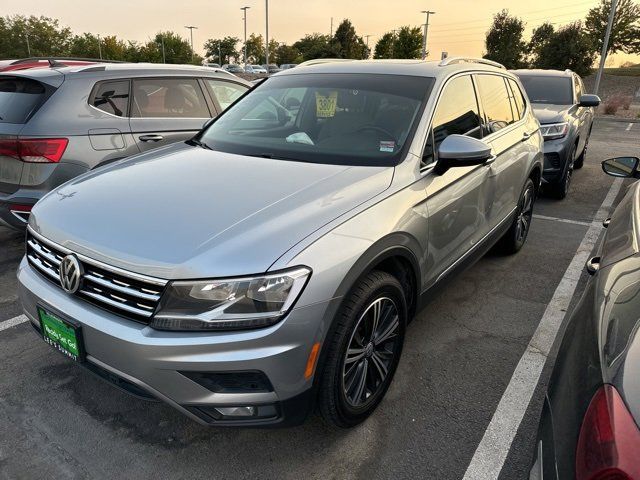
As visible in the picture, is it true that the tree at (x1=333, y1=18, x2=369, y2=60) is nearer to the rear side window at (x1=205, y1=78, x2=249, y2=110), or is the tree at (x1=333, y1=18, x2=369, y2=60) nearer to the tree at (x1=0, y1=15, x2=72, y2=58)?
the tree at (x1=0, y1=15, x2=72, y2=58)

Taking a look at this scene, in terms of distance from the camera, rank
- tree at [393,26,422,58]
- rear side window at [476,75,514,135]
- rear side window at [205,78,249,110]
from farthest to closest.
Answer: tree at [393,26,422,58]
rear side window at [205,78,249,110]
rear side window at [476,75,514,135]

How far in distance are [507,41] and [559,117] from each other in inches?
1593

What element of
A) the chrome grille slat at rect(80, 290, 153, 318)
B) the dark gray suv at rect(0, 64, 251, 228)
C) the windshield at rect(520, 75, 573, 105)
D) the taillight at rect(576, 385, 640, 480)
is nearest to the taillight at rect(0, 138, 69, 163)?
the dark gray suv at rect(0, 64, 251, 228)

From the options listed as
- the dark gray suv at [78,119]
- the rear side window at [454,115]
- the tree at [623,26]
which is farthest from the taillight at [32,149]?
the tree at [623,26]

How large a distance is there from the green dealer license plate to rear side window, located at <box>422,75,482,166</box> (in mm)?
1965

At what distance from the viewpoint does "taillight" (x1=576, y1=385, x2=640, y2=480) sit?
1024 mm

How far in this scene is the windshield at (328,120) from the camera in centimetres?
284

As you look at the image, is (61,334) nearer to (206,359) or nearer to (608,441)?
(206,359)

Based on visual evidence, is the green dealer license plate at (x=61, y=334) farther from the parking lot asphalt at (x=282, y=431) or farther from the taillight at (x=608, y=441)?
the taillight at (x=608, y=441)

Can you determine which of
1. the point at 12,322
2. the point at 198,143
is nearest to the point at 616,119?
the point at 198,143

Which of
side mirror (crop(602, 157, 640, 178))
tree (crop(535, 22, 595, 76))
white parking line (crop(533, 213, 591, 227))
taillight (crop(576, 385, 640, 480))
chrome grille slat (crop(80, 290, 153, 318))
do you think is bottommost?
white parking line (crop(533, 213, 591, 227))

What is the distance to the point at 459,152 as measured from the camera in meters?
2.68

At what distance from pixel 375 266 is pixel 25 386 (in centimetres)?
210

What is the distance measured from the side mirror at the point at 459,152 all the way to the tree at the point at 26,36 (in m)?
68.6
